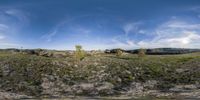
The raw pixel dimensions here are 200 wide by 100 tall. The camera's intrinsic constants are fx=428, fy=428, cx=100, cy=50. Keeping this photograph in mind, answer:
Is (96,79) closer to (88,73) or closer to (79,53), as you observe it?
(88,73)

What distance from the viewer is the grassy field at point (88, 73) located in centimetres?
5372

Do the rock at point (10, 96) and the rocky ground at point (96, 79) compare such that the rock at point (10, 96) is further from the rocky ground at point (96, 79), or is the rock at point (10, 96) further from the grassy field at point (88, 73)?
the grassy field at point (88, 73)

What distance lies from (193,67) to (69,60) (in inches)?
739

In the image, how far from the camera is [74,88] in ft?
175

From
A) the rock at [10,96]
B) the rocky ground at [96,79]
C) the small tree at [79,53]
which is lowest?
the rock at [10,96]

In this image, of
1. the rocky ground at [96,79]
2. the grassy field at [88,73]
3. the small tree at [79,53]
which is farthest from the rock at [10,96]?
the small tree at [79,53]

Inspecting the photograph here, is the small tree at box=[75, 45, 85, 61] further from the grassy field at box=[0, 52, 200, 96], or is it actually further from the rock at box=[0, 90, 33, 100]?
the rock at box=[0, 90, 33, 100]

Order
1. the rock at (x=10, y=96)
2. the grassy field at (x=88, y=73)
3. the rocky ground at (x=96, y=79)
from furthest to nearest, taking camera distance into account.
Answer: the grassy field at (x=88, y=73), the rocky ground at (x=96, y=79), the rock at (x=10, y=96)

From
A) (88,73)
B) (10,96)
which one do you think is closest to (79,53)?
(88,73)

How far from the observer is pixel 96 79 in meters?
56.9

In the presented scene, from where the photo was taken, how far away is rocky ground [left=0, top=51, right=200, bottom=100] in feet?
169

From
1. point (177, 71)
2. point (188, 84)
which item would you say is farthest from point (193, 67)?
point (188, 84)

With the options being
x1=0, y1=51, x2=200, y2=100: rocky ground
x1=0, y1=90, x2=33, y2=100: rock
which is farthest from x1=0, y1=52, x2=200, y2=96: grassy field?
x1=0, y1=90, x2=33, y2=100: rock

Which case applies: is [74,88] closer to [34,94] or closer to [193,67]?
[34,94]
